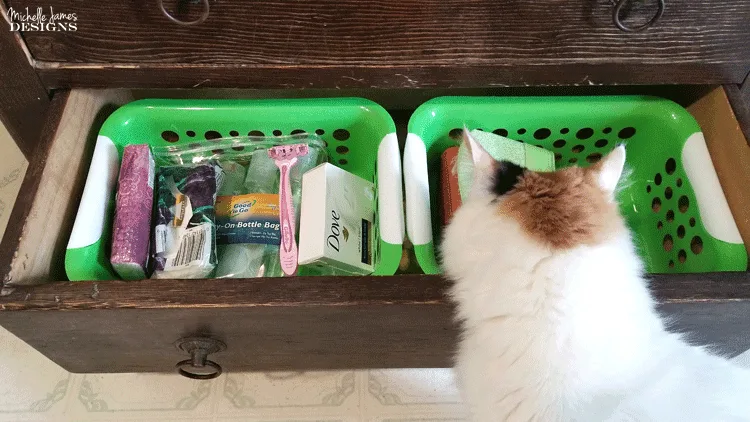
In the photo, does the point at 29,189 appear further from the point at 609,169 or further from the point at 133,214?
the point at 609,169

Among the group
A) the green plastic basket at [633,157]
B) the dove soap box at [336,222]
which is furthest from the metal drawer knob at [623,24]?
the dove soap box at [336,222]

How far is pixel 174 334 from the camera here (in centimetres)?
71

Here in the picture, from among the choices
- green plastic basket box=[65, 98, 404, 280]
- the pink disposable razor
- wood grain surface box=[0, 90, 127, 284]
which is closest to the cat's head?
green plastic basket box=[65, 98, 404, 280]

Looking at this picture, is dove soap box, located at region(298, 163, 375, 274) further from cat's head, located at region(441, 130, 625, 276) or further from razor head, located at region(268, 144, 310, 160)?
cat's head, located at region(441, 130, 625, 276)

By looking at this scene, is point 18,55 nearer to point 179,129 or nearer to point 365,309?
point 179,129

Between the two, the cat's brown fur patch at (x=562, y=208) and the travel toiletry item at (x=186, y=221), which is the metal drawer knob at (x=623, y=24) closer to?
the cat's brown fur patch at (x=562, y=208)

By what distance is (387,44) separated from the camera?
0.71 metres

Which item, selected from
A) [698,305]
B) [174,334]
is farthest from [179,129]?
[698,305]

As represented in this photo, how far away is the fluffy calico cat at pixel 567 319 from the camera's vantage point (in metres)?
0.56

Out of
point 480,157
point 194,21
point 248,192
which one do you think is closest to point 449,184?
point 480,157

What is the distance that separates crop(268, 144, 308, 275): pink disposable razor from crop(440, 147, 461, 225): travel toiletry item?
230 millimetres

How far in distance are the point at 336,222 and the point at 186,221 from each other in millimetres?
223

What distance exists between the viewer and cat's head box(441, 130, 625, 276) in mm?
583

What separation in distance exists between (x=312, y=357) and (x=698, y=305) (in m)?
0.54
